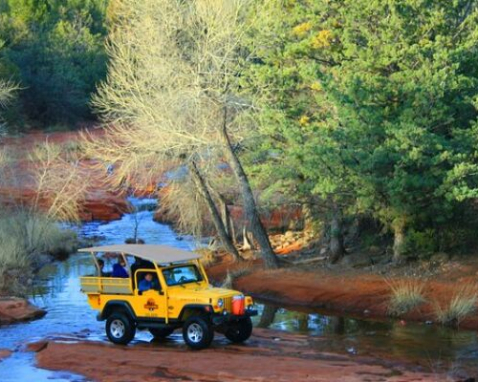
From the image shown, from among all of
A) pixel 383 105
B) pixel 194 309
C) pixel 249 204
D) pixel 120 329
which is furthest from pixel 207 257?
pixel 194 309

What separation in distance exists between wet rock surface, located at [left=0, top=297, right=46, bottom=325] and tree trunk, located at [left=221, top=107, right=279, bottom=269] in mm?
8860

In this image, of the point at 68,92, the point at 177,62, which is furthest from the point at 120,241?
the point at 68,92

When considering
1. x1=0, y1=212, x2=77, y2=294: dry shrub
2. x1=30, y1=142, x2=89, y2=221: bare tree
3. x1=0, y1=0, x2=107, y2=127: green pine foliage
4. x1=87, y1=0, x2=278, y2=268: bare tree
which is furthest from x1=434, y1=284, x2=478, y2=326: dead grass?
x1=0, y1=0, x2=107, y2=127: green pine foliage

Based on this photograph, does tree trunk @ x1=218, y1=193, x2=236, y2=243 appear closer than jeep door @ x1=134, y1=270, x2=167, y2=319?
No

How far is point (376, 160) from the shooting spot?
2647 cm

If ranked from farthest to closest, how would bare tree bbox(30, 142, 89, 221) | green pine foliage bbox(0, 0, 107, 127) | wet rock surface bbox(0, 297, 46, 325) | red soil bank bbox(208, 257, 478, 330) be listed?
1. green pine foliage bbox(0, 0, 107, 127)
2. bare tree bbox(30, 142, 89, 221)
3. red soil bank bbox(208, 257, 478, 330)
4. wet rock surface bbox(0, 297, 46, 325)

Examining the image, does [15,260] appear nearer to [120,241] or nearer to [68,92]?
[120,241]

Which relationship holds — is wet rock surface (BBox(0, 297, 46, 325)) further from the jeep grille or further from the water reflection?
the jeep grille

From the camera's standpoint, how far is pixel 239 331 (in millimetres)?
19984

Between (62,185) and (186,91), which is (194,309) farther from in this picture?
(62,185)

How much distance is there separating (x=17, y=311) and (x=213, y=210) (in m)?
10.2

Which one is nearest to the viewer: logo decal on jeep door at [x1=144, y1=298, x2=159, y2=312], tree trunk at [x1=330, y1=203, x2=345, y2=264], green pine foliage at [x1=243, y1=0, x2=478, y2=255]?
logo decal on jeep door at [x1=144, y1=298, x2=159, y2=312]

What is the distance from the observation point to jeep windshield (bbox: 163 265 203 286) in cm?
1973

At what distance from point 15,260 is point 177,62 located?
869 centimetres
